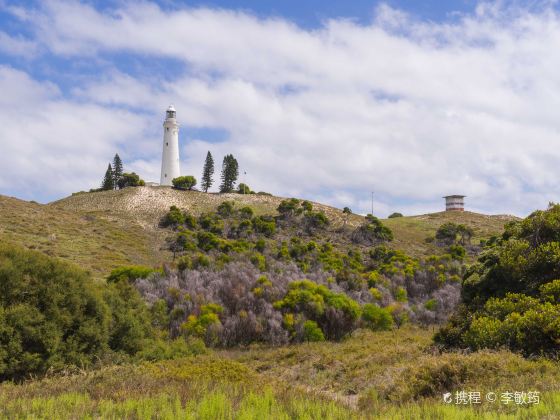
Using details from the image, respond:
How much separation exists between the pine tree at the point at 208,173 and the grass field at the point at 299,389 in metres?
56.5

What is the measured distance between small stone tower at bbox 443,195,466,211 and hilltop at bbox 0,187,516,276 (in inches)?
98.8

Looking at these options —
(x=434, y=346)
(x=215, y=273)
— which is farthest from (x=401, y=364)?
(x=215, y=273)

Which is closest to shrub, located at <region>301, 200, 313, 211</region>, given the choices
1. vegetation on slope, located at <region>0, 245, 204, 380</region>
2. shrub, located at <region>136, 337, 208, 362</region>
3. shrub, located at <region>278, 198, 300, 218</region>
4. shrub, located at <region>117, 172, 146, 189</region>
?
shrub, located at <region>278, 198, 300, 218</region>

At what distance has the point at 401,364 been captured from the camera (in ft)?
36.1

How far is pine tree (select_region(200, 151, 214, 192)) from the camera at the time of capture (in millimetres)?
68562

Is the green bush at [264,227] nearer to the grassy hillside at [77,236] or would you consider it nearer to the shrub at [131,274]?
the grassy hillside at [77,236]

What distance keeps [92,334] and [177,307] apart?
695cm

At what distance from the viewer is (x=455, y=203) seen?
252ft

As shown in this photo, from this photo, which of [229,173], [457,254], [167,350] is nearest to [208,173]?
[229,173]

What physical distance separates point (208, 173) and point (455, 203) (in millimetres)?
36499

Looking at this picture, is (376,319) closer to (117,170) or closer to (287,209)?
(287,209)

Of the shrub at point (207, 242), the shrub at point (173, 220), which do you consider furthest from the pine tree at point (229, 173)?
the shrub at point (207, 242)

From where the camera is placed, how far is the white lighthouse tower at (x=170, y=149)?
64750 mm

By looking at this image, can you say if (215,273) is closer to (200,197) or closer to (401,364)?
(401,364)
